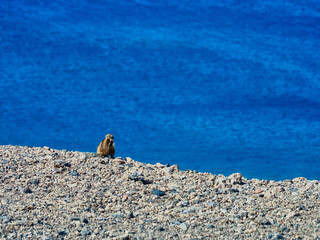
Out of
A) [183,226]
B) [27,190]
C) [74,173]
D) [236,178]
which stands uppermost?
[236,178]

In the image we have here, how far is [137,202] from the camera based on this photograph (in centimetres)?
952

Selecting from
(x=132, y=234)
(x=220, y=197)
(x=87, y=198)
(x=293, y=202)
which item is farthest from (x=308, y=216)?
(x=87, y=198)

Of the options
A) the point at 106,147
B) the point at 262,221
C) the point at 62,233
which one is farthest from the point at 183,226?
the point at 106,147

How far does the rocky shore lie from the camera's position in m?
8.32

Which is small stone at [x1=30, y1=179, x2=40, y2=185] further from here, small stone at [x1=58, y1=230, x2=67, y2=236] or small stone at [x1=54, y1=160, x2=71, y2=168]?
small stone at [x1=58, y1=230, x2=67, y2=236]

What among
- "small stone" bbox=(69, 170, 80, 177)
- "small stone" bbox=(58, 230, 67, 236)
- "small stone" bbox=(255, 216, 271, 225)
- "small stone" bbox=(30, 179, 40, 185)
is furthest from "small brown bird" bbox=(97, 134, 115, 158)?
"small stone" bbox=(255, 216, 271, 225)

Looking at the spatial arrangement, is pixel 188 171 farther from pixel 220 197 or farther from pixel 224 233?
pixel 224 233

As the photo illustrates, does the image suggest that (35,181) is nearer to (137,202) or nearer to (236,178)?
(137,202)

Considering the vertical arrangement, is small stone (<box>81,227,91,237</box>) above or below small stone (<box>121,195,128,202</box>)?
below

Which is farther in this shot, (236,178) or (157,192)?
(236,178)

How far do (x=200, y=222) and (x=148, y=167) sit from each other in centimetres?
288

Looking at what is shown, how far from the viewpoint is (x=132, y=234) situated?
816 centimetres

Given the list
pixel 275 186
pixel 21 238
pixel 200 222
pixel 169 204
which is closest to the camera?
pixel 21 238

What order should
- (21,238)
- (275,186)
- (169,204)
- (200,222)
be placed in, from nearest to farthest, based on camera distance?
(21,238)
(200,222)
(169,204)
(275,186)
